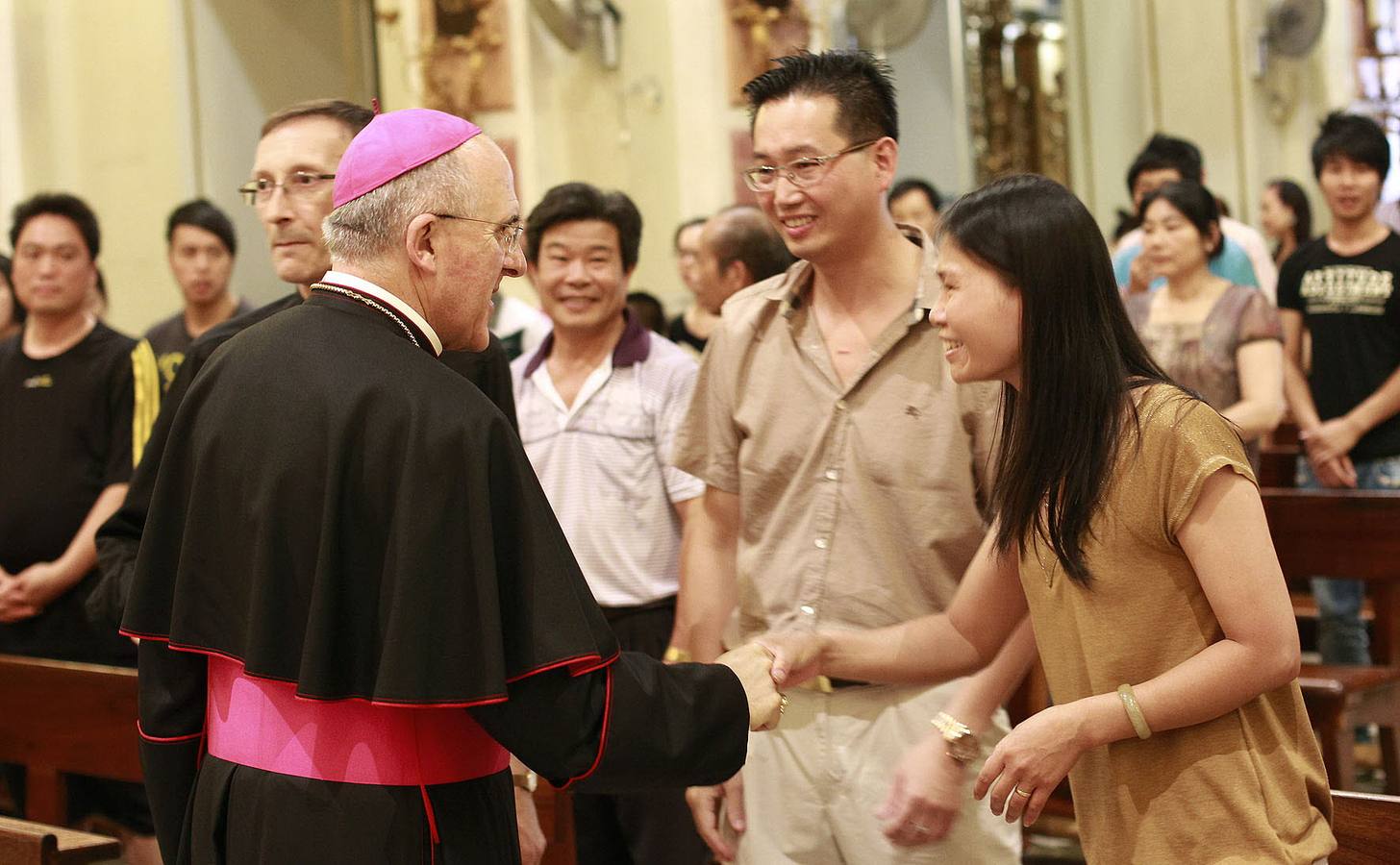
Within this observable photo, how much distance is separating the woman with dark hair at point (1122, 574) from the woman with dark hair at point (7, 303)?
202 inches

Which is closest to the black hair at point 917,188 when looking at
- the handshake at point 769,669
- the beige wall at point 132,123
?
the beige wall at point 132,123

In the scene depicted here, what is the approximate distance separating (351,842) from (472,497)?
19.3 inches

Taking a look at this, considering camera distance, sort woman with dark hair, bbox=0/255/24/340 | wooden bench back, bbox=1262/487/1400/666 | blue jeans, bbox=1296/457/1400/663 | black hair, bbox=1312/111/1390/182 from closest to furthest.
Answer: wooden bench back, bbox=1262/487/1400/666 → blue jeans, bbox=1296/457/1400/663 → black hair, bbox=1312/111/1390/182 → woman with dark hair, bbox=0/255/24/340

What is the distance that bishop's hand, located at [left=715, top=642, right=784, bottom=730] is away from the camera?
90.6 inches

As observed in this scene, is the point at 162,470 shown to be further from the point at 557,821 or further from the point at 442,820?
the point at 557,821

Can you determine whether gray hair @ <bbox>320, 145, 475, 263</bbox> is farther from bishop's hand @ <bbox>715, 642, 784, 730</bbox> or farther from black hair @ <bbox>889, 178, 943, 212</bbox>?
black hair @ <bbox>889, 178, 943, 212</bbox>

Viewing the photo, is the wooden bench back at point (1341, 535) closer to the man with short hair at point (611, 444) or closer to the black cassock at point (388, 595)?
the man with short hair at point (611, 444)

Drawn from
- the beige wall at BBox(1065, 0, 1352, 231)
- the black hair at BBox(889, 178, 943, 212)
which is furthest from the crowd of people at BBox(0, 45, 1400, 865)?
the beige wall at BBox(1065, 0, 1352, 231)

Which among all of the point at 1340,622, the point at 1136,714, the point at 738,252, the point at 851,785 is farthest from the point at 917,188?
the point at 1136,714

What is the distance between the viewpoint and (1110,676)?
2078 mm

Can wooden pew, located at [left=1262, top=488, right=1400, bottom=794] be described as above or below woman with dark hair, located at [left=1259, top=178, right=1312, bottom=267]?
below

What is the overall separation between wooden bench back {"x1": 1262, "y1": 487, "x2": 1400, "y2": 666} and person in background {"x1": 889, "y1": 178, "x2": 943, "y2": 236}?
2886mm

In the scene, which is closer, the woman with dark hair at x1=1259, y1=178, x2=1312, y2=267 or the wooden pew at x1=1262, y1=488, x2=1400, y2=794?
the wooden pew at x1=1262, y1=488, x2=1400, y2=794

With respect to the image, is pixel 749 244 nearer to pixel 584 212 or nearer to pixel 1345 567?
pixel 584 212
